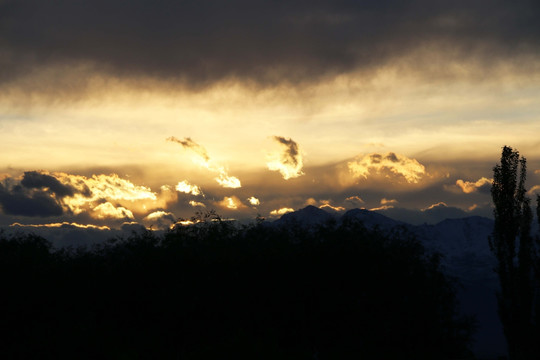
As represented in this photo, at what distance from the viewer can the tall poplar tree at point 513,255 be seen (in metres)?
57.5

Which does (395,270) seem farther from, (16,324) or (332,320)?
(16,324)

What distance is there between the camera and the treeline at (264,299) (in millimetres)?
51969

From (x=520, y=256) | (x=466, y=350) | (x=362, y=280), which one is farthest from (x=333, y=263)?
(x=520, y=256)

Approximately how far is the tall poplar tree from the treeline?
4266 mm

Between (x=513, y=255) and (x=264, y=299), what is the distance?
22724 millimetres

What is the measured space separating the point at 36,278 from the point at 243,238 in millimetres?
19145

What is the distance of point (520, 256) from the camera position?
6281 centimetres

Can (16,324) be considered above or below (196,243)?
below

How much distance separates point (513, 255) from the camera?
193 ft

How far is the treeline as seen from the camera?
171ft

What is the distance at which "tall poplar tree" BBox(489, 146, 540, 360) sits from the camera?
57.5 meters

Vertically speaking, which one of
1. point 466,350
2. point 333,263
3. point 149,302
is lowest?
point 466,350

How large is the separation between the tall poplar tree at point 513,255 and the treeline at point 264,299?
4266 millimetres

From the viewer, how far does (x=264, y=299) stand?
179 feet
